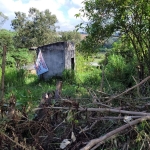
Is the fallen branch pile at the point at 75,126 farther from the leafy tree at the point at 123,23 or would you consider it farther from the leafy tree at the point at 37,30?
the leafy tree at the point at 37,30

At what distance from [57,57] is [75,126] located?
9.02 m

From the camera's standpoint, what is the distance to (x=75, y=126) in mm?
2189

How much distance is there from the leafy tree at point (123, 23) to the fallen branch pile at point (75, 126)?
4.37 m

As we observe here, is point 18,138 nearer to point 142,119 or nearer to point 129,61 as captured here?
point 142,119

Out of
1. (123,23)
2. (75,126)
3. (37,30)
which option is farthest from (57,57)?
(37,30)

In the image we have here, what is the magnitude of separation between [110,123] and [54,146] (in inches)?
17.2

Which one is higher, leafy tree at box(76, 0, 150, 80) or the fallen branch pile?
leafy tree at box(76, 0, 150, 80)

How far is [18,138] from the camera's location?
7.07 feet

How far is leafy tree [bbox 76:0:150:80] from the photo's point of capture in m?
6.52

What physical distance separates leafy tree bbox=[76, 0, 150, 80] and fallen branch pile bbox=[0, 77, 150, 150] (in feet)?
14.3

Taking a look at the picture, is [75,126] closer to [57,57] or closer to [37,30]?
[57,57]

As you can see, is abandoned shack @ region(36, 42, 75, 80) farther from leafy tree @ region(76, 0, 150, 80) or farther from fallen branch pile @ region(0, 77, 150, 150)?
fallen branch pile @ region(0, 77, 150, 150)

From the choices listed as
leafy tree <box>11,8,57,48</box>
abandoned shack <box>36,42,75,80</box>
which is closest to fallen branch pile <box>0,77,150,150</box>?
abandoned shack <box>36,42,75,80</box>

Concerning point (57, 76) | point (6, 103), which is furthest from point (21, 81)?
point (6, 103)
